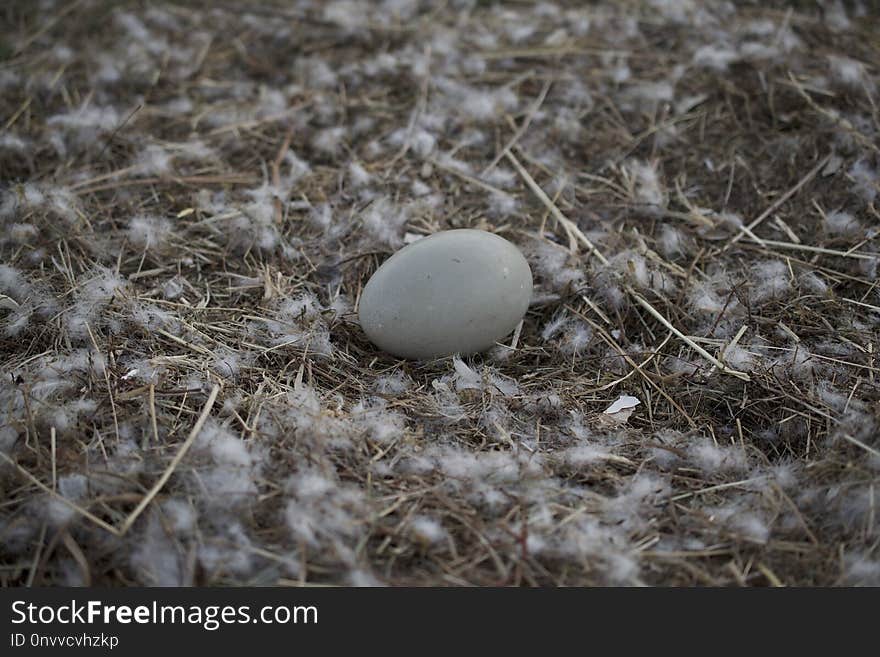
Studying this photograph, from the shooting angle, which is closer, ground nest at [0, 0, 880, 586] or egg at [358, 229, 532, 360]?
ground nest at [0, 0, 880, 586]

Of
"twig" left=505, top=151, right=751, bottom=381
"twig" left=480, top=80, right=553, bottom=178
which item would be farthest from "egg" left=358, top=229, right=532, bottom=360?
"twig" left=480, top=80, right=553, bottom=178

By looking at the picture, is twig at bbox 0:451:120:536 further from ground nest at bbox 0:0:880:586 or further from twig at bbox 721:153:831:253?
twig at bbox 721:153:831:253

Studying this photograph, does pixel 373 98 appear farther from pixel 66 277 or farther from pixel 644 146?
pixel 66 277

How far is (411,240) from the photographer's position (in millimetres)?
2340

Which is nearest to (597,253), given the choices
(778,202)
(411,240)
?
(411,240)

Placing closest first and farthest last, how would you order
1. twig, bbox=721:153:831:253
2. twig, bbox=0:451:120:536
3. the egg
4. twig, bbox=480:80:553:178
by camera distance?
twig, bbox=0:451:120:536, the egg, twig, bbox=721:153:831:253, twig, bbox=480:80:553:178

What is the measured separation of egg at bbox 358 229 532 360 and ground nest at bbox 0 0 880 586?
0.26ft

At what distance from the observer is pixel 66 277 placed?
2.12 metres

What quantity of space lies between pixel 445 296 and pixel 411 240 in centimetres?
47

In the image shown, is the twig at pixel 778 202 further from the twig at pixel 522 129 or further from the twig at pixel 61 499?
the twig at pixel 61 499

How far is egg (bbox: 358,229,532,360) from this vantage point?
1.92 m

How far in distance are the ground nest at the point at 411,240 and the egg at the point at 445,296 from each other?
0.26 feet

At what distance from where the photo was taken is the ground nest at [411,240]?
1538 mm

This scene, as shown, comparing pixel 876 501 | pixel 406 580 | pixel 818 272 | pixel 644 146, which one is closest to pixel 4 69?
pixel 644 146
